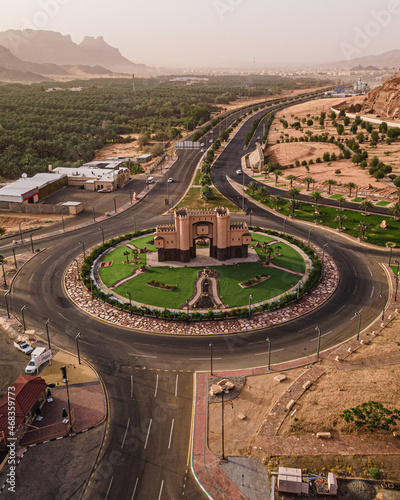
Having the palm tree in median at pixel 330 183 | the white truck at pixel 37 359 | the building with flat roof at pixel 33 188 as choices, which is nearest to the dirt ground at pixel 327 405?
the white truck at pixel 37 359

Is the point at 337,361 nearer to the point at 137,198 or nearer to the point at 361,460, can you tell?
the point at 361,460

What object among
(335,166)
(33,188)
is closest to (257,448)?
(33,188)

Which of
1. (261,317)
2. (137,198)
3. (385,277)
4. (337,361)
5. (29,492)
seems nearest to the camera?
(29,492)

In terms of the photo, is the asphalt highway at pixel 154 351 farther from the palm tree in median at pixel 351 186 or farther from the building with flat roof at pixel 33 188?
the palm tree in median at pixel 351 186

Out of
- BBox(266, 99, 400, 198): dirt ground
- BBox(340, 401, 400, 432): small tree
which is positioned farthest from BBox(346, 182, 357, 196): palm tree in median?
BBox(340, 401, 400, 432): small tree

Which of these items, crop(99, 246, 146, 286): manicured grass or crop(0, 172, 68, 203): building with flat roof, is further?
crop(0, 172, 68, 203): building with flat roof

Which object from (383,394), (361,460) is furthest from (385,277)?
(361,460)

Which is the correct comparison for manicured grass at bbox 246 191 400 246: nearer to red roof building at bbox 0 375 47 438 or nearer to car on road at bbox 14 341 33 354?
car on road at bbox 14 341 33 354

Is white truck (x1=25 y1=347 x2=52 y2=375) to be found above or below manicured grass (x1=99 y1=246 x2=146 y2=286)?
below
